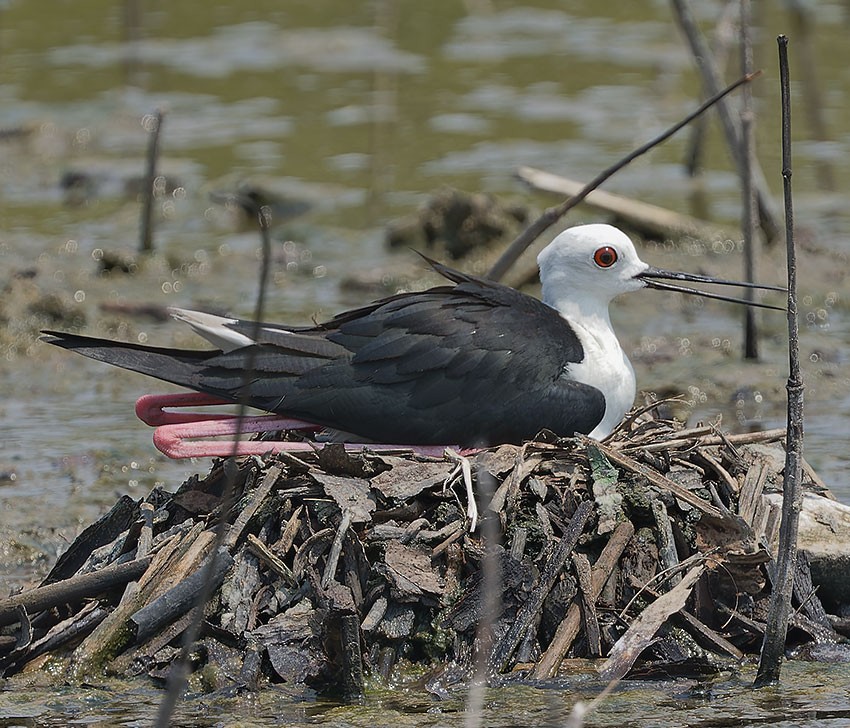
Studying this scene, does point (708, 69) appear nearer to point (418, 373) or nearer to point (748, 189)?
point (748, 189)

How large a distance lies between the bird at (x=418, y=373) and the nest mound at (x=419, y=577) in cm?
30

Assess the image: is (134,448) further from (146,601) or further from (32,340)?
(146,601)

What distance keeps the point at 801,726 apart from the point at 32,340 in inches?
242

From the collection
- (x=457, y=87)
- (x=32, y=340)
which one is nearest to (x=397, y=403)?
(x=32, y=340)

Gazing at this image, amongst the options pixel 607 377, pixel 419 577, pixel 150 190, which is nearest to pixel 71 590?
pixel 419 577

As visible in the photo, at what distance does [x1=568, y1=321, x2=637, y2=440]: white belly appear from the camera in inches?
268

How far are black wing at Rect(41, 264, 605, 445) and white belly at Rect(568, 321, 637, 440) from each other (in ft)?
0.28

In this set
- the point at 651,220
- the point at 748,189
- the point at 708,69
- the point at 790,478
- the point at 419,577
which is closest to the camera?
the point at 790,478

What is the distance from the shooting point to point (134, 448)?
8.66m

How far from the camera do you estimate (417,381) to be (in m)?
6.69

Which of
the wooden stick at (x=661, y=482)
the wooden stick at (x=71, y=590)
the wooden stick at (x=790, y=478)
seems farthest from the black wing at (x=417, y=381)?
the wooden stick at (x=790, y=478)

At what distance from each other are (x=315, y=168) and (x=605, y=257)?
779 cm

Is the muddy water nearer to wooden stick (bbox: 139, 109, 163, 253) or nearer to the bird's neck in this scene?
wooden stick (bbox: 139, 109, 163, 253)

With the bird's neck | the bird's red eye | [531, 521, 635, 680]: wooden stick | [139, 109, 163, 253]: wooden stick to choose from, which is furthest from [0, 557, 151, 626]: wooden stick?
[139, 109, 163, 253]: wooden stick
